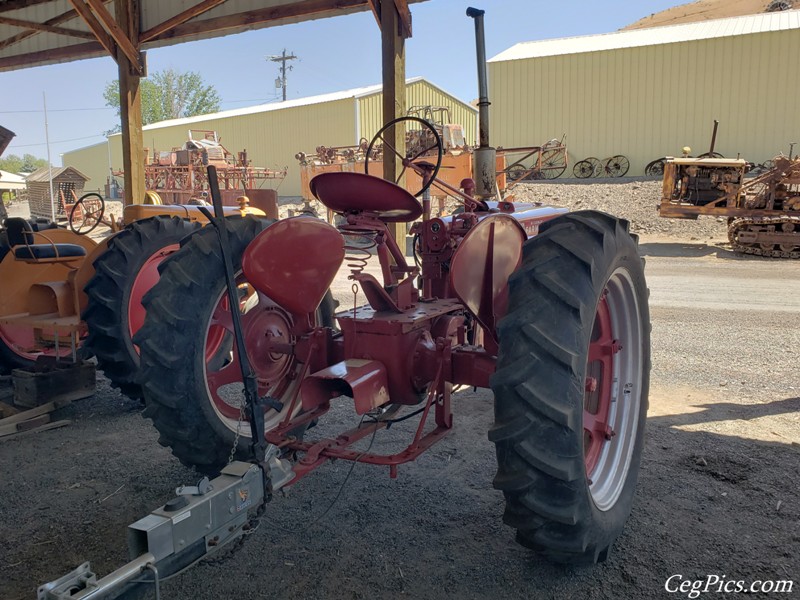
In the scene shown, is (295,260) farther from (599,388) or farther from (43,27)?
(43,27)

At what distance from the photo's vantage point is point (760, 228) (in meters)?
12.9

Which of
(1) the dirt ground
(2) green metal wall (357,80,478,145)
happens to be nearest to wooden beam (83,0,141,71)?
(1) the dirt ground

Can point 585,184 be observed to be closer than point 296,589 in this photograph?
No

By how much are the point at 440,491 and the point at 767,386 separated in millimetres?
2970

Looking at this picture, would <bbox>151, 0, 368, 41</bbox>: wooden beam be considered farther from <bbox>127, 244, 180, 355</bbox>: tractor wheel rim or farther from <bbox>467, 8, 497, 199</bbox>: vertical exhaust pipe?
<bbox>127, 244, 180, 355</bbox>: tractor wheel rim

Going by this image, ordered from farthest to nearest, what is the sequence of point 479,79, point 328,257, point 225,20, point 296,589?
point 225,20, point 479,79, point 328,257, point 296,589

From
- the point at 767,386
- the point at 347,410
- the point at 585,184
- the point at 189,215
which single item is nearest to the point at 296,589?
the point at 347,410

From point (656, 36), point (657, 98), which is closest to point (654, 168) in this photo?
point (657, 98)

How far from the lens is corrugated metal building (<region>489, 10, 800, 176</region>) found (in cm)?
2384

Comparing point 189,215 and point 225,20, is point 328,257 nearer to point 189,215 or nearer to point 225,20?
point 189,215

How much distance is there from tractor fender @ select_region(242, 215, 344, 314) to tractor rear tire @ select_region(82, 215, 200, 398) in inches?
69.9

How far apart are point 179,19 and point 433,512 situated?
7.14 metres

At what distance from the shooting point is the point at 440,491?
3.32 meters

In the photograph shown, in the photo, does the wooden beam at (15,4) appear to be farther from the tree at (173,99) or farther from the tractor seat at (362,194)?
the tree at (173,99)
